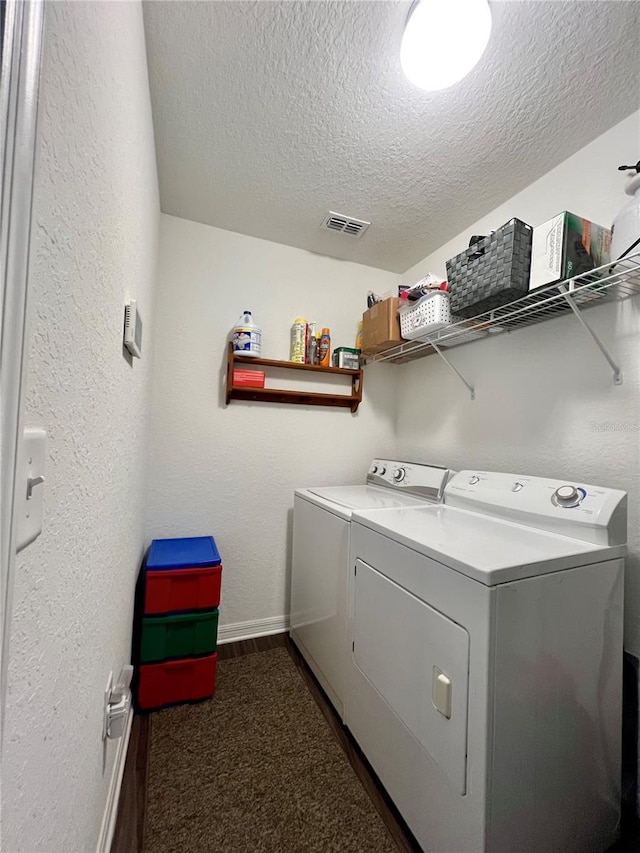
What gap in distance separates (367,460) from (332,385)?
23.5 inches

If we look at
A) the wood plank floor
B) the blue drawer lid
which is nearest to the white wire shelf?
the blue drawer lid

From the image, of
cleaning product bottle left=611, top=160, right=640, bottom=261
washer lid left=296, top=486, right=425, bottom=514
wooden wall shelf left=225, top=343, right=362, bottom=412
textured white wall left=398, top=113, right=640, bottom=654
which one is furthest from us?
wooden wall shelf left=225, top=343, right=362, bottom=412

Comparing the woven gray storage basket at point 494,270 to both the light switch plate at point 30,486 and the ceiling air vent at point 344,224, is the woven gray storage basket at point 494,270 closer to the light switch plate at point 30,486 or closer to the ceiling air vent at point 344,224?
the ceiling air vent at point 344,224

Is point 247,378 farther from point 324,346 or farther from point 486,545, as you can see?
point 486,545

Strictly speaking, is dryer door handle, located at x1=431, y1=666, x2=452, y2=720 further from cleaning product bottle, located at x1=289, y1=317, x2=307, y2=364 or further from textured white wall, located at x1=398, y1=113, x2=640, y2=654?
cleaning product bottle, located at x1=289, y1=317, x2=307, y2=364

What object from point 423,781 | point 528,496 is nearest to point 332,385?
point 528,496

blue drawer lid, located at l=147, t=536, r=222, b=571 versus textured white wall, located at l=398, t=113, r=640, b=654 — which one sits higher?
textured white wall, located at l=398, t=113, r=640, b=654

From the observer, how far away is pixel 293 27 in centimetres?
109

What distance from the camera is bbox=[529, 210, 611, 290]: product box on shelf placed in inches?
46.9

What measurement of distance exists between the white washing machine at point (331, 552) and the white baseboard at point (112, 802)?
840mm

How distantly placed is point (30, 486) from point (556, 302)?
1663mm

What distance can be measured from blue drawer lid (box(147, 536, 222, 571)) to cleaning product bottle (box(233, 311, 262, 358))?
1.09 meters

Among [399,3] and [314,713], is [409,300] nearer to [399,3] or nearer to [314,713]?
[399,3]

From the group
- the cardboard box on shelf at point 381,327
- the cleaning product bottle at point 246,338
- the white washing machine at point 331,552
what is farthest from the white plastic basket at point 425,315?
Answer: the cleaning product bottle at point 246,338
